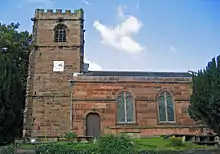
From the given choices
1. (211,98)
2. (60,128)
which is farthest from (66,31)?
(211,98)

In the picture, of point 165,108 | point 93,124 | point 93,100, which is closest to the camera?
point 93,124

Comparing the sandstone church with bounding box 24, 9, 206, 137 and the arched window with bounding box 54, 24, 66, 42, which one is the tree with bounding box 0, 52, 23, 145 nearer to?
the sandstone church with bounding box 24, 9, 206, 137

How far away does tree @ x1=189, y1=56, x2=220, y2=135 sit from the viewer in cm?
1736

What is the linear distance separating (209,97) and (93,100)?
1088 cm

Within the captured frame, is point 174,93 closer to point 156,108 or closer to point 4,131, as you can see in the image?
point 156,108

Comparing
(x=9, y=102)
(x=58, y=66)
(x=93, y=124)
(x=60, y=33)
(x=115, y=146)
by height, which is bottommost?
(x=115, y=146)

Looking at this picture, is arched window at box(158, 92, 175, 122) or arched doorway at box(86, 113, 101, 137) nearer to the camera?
arched doorway at box(86, 113, 101, 137)

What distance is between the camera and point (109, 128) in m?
25.3

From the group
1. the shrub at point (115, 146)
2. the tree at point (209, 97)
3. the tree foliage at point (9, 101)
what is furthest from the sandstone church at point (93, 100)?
the shrub at point (115, 146)

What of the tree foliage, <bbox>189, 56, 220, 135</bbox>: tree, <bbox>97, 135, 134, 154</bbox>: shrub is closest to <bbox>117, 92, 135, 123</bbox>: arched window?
<bbox>189, 56, 220, 135</bbox>: tree

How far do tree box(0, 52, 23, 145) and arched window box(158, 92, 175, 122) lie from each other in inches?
473

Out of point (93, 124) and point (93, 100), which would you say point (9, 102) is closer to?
point (93, 100)

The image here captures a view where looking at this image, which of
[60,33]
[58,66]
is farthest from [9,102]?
[60,33]

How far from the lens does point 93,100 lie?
25.9m
